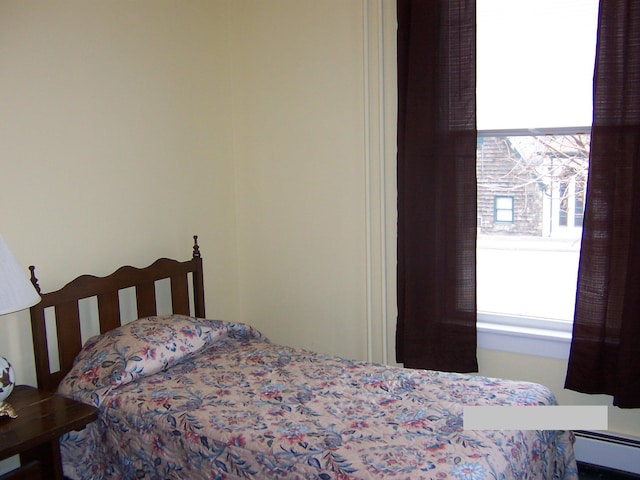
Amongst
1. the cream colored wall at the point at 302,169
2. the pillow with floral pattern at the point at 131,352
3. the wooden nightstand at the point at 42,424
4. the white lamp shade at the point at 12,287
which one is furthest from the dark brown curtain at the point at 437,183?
the white lamp shade at the point at 12,287

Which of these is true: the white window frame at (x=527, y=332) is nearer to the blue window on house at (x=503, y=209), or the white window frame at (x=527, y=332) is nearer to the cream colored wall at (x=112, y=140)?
the blue window on house at (x=503, y=209)

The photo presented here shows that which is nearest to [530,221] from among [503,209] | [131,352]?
[503,209]

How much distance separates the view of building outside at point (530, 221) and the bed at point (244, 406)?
700 millimetres

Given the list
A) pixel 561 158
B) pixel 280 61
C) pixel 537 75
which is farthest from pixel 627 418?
pixel 280 61

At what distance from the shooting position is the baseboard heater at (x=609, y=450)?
8.64 feet

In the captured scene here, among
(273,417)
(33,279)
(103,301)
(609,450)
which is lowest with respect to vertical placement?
(609,450)

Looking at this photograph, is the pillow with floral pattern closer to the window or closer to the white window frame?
the white window frame

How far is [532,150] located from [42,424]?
7.52 feet

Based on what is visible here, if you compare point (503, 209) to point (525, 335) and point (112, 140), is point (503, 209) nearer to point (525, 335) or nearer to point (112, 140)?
point (525, 335)

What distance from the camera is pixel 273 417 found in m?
2.06

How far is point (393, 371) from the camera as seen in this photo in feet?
8.02

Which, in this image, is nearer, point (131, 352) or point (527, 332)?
point (131, 352)

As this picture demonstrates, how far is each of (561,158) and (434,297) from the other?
85cm

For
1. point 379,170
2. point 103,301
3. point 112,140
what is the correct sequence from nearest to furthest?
point 103,301
point 112,140
point 379,170
